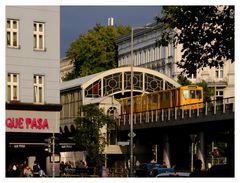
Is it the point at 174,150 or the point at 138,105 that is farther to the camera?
the point at 174,150

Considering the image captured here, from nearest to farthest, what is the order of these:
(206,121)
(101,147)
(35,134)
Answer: (35,134) < (206,121) < (101,147)

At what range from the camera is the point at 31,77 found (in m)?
57.8

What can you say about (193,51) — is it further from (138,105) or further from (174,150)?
(174,150)

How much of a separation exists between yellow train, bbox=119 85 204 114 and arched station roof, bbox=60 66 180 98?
4553 mm

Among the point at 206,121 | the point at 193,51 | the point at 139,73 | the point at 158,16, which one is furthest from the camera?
the point at 139,73

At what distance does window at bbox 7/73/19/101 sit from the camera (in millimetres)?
56469

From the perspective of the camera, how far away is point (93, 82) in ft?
329

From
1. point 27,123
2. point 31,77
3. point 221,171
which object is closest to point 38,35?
point 31,77

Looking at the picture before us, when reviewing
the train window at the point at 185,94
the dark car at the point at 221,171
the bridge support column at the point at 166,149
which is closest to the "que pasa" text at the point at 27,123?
the dark car at the point at 221,171

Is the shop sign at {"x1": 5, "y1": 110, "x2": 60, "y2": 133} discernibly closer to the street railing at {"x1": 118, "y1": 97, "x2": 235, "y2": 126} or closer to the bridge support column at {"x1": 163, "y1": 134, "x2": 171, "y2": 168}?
the street railing at {"x1": 118, "y1": 97, "x2": 235, "y2": 126}

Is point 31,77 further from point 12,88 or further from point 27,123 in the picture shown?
point 27,123

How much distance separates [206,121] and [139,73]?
89.6ft

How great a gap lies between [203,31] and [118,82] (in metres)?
62.1

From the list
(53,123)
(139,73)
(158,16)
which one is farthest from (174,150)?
(158,16)
